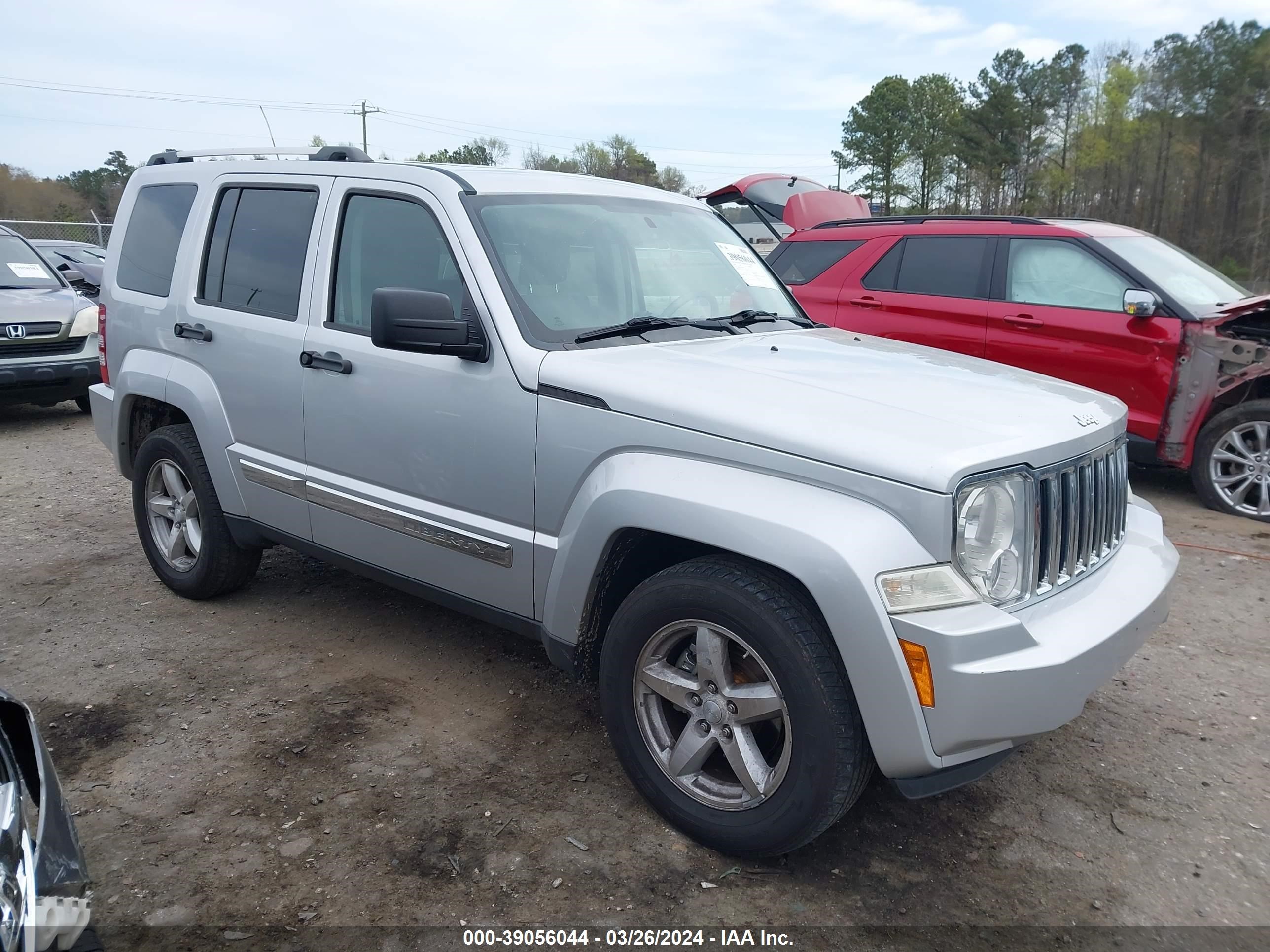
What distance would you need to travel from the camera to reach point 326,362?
361 centimetres

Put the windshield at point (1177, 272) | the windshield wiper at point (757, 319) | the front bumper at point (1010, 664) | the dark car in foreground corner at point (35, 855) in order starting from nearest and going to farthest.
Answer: the dark car in foreground corner at point (35, 855) → the front bumper at point (1010, 664) → the windshield wiper at point (757, 319) → the windshield at point (1177, 272)

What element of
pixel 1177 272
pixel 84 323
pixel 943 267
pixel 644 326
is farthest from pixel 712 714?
pixel 84 323

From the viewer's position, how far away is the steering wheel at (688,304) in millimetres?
3521

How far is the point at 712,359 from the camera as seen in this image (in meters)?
3.07

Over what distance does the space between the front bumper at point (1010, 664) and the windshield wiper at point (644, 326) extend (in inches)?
56.1

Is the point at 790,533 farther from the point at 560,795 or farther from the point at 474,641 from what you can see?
the point at 474,641

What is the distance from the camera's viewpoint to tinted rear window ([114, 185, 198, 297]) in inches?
175

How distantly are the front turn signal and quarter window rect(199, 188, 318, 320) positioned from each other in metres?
2.74

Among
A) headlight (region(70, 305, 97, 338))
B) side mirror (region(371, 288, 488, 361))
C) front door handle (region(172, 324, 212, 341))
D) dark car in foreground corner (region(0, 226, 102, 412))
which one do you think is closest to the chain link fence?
dark car in foreground corner (region(0, 226, 102, 412))

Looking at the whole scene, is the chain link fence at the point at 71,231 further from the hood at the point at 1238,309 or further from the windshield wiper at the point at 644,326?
the hood at the point at 1238,309

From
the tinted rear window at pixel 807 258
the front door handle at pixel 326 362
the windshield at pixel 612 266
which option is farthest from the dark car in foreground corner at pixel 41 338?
the windshield at pixel 612 266

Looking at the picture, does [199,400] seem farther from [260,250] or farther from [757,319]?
[757,319]

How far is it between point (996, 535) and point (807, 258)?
589 cm

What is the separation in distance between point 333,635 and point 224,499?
77 cm
